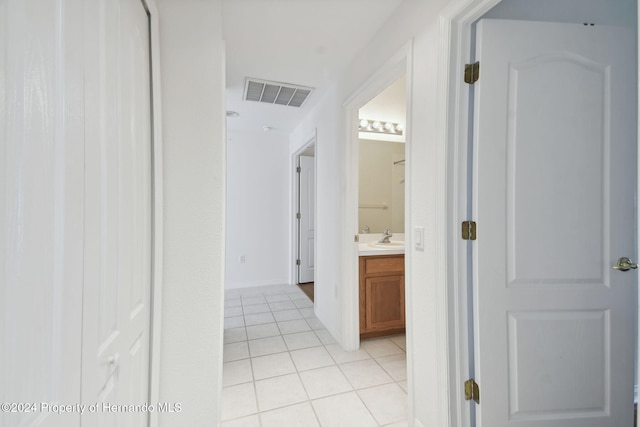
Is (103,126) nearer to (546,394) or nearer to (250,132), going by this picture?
(546,394)

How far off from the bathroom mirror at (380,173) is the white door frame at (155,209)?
7.55 feet

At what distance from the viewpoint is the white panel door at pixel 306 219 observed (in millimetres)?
4352

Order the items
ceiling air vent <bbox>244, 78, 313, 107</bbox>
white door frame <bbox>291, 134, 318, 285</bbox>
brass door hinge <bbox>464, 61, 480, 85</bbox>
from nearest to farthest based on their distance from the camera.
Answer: brass door hinge <bbox>464, 61, 480, 85</bbox> < ceiling air vent <bbox>244, 78, 313, 107</bbox> < white door frame <bbox>291, 134, 318, 285</bbox>

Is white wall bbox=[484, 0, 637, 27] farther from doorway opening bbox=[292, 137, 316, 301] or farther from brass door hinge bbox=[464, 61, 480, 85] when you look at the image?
doorway opening bbox=[292, 137, 316, 301]

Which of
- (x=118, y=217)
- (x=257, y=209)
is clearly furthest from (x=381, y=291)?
(x=257, y=209)

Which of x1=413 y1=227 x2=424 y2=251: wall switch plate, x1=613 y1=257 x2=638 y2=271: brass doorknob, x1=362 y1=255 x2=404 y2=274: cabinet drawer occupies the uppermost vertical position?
x1=413 y1=227 x2=424 y2=251: wall switch plate

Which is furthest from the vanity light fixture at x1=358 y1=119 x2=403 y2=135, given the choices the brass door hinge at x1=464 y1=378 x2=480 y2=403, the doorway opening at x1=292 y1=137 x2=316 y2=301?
the brass door hinge at x1=464 y1=378 x2=480 y2=403

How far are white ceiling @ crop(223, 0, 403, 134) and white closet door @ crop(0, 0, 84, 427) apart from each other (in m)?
1.33

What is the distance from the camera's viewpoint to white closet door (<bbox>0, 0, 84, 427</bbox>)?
16.1 inches

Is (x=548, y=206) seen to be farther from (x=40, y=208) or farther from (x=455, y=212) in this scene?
(x=40, y=208)

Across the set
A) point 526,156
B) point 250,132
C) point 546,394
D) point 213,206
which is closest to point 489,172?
point 526,156

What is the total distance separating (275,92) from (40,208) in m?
2.59

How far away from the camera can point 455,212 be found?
3.91ft

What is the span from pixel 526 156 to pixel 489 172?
0.59 feet
